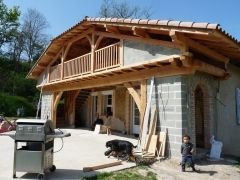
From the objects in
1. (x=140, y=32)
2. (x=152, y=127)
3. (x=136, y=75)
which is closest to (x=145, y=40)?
(x=140, y=32)

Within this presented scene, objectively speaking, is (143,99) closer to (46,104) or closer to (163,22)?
(163,22)

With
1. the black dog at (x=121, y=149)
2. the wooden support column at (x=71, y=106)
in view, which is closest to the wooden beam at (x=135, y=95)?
the black dog at (x=121, y=149)

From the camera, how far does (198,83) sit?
31.4 ft

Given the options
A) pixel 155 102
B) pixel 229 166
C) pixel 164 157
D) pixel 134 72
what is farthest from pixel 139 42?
pixel 229 166

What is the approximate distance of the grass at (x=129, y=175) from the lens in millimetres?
6865

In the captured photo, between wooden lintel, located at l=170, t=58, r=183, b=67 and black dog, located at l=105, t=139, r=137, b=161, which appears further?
wooden lintel, located at l=170, t=58, r=183, b=67

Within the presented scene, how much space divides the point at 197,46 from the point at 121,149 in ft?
12.5

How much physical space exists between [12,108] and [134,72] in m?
20.6

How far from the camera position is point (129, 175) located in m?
7.14

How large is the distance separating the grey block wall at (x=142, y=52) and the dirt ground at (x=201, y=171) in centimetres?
329

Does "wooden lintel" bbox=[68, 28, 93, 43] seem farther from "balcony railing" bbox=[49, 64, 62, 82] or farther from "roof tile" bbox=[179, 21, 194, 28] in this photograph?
"roof tile" bbox=[179, 21, 194, 28]

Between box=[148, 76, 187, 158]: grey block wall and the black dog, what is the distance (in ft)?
4.24

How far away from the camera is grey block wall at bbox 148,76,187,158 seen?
8.79 m

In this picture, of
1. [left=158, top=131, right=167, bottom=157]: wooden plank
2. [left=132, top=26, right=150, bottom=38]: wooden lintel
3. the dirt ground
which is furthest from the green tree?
the dirt ground
